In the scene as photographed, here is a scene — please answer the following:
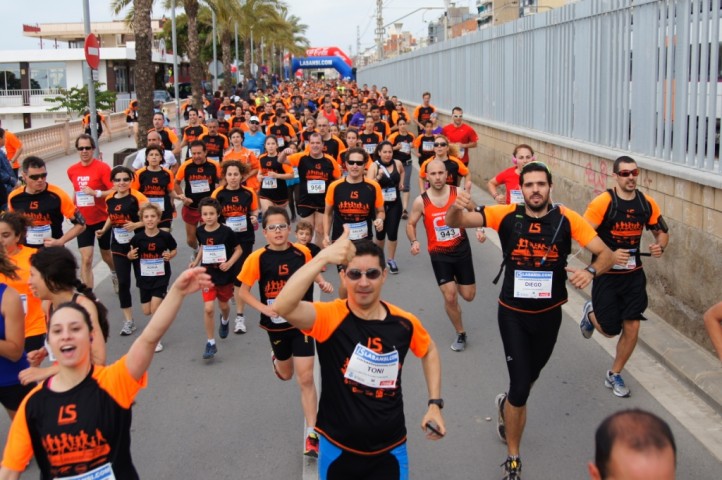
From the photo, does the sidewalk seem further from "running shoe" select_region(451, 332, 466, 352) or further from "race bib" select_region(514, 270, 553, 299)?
"race bib" select_region(514, 270, 553, 299)

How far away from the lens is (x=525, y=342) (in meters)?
5.52

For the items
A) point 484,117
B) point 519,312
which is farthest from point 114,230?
point 484,117

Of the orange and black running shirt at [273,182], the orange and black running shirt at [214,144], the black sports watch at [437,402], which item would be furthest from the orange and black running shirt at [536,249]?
the orange and black running shirt at [214,144]

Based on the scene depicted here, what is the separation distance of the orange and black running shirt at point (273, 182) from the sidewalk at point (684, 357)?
5.39 m

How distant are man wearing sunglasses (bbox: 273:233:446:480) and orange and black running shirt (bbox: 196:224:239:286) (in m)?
4.60

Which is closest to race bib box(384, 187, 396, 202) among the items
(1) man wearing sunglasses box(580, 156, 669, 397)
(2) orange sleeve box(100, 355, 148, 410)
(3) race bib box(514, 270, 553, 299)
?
(1) man wearing sunglasses box(580, 156, 669, 397)

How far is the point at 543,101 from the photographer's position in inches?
583

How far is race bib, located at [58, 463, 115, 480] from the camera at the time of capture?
3.48 meters

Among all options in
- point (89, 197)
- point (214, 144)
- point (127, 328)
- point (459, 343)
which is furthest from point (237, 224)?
point (214, 144)

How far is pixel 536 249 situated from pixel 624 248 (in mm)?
1786

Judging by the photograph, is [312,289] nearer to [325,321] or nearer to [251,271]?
[251,271]

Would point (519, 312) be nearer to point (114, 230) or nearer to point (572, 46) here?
point (114, 230)

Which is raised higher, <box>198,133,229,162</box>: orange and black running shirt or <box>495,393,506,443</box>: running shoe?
<box>198,133,229,162</box>: orange and black running shirt

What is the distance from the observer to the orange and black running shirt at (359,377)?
3.93m
